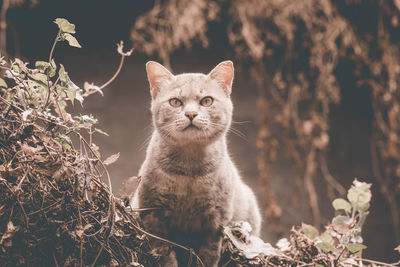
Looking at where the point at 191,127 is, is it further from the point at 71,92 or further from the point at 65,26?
the point at 65,26

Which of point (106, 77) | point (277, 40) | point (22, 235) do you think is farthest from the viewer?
point (277, 40)

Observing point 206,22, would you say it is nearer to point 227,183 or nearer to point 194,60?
point 194,60

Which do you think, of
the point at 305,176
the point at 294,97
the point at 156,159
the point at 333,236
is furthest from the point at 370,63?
the point at 156,159

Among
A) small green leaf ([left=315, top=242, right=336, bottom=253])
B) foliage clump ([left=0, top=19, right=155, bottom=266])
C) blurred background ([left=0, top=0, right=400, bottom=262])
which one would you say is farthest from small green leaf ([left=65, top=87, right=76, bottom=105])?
blurred background ([left=0, top=0, right=400, bottom=262])

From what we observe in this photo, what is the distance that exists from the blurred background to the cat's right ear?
3.94 ft

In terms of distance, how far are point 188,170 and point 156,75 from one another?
0.44 metres

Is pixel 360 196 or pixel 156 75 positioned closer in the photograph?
pixel 360 196

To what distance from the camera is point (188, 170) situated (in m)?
1.63

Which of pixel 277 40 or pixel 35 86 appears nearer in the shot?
pixel 35 86

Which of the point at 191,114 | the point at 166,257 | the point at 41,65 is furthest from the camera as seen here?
the point at 191,114

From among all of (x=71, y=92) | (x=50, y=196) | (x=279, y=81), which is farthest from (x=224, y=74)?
(x=279, y=81)

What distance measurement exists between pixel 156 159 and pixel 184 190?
0.18 metres

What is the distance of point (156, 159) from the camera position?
5.45 feet

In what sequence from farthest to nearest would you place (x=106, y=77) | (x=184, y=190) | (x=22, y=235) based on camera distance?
1. (x=106, y=77)
2. (x=184, y=190)
3. (x=22, y=235)
